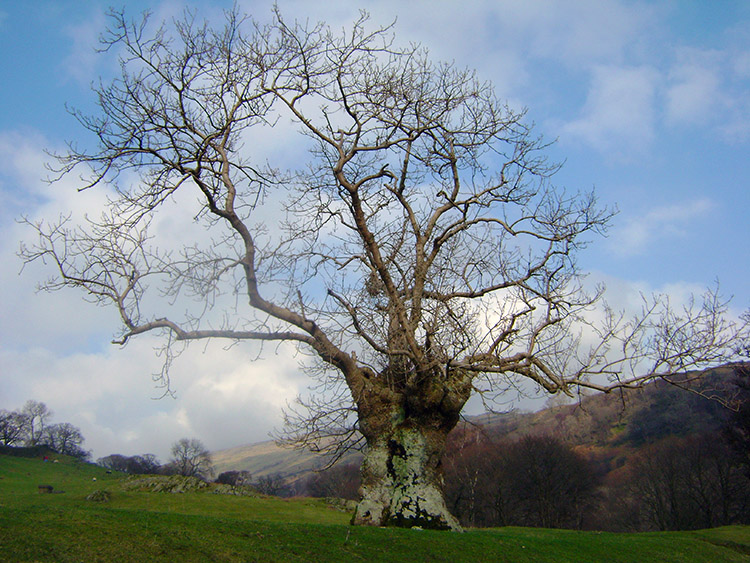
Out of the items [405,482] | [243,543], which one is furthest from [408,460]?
[243,543]

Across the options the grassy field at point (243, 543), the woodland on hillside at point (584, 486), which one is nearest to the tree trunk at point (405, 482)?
the grassy field at point (243, 543)

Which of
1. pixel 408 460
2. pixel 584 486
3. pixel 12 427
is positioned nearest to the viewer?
pixel 408 460

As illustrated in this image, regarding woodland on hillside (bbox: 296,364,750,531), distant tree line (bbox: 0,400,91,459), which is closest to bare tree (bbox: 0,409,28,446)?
distant tree line (bbox: 0,400,91,459)

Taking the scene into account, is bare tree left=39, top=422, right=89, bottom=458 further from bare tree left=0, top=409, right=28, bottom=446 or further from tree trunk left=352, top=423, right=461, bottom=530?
tree trunk left=352, top=423, right=461, bottom=530

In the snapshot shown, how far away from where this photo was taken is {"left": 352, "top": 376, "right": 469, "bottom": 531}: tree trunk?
1126 cm

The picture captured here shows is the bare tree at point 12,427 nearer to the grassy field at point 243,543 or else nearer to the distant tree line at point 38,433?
the distant tree line at point 38,433

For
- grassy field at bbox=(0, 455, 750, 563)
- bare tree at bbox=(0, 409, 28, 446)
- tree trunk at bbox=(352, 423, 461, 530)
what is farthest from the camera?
bare tree at bbox=(0, 409, 28, 446)

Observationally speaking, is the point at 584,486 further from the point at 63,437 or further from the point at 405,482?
the point at 63,437

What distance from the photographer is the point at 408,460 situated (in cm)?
1184

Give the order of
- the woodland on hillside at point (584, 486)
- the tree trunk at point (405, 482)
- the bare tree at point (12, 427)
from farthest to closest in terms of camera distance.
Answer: the bare tree at point (12, 427), the woodland on hillside at point (584, 486), the tree trunk at point (405, 482)

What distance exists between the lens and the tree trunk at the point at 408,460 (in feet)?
36.9

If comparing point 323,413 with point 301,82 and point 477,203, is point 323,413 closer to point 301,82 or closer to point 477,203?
point 477,203

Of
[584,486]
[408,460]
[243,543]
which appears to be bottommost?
[584,486]

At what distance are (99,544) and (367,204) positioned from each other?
10.8 m
